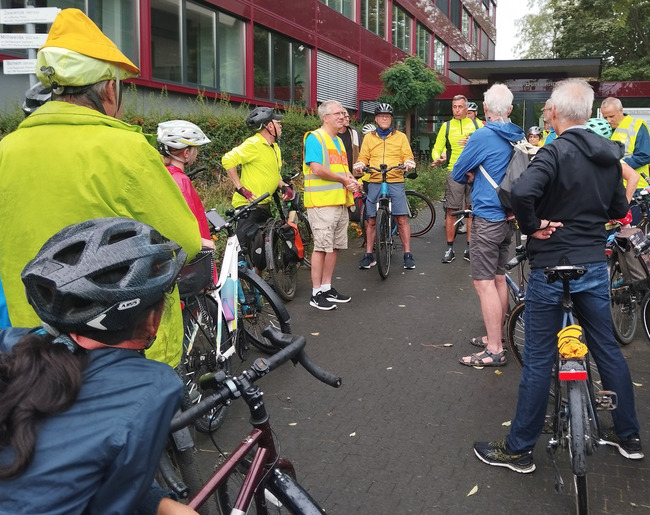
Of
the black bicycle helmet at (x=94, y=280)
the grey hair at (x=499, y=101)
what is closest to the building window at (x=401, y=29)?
the grey hair at (x=499, y=101)

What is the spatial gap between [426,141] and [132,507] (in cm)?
2516

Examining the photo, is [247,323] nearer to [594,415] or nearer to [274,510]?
[594,415]

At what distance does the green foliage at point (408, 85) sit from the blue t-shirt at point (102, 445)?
22.2m

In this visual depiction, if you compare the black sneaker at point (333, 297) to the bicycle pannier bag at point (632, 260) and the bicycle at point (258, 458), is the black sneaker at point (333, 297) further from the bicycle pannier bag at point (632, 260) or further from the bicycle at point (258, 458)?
the bicycle at point (258, 458)

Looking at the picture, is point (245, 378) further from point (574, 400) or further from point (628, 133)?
point (628, 133)

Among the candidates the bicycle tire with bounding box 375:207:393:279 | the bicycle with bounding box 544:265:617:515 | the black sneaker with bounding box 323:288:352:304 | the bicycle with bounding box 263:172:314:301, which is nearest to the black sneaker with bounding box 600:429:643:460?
the bicycle with bounding box 544:265:617:515

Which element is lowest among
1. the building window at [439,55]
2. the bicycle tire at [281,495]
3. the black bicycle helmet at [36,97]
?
the bicycle tire at [281,495]

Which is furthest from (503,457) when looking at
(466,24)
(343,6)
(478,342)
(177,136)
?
(466,24)

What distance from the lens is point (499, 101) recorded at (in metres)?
4.96

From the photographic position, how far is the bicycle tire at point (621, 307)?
564 centimetres

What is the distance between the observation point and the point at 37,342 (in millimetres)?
1477

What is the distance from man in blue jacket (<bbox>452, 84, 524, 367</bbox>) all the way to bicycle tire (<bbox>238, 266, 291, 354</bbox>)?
1.57m

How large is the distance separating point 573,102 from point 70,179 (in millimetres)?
2537

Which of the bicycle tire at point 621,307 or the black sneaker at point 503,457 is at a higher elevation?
the bicycle tire at point 621,307
